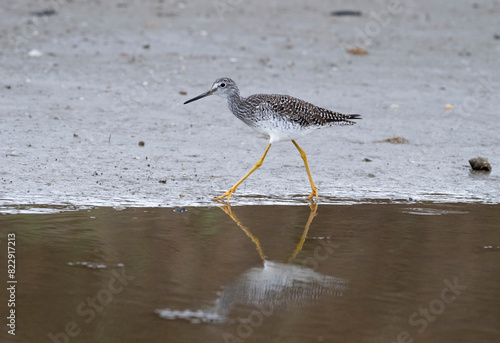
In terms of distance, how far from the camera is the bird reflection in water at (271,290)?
5.41m

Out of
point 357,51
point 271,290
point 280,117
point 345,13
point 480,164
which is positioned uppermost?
point 345,13

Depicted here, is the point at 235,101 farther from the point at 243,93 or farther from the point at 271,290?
the point at 271,290

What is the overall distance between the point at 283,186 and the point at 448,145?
288 centimetres

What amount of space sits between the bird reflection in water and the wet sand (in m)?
1.95

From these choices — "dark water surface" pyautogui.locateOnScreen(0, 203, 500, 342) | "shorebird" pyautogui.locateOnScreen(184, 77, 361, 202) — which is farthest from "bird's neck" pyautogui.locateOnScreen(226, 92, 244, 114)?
"dark water surface" pyautogui.locateOnScreen(0, 203, 500, 342)

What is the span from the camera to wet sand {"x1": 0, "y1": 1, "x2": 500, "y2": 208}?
29.0 ft

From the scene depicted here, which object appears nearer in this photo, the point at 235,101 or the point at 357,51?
the point at 235,101

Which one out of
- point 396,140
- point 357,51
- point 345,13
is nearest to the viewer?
point 396,140

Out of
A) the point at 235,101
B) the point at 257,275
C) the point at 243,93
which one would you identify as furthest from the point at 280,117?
the point at 243,93

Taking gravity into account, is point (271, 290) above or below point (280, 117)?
below

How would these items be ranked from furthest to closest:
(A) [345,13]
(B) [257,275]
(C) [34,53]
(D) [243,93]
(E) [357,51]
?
(A) [345,13], (E) [357,51], (C) [34,53], (D) [243,93], (B) [257,275]

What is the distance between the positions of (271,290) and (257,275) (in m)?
0.28

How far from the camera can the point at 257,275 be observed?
244 inches

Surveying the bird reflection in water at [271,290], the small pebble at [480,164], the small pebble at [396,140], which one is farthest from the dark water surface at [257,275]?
the small pebble at [396,140]
